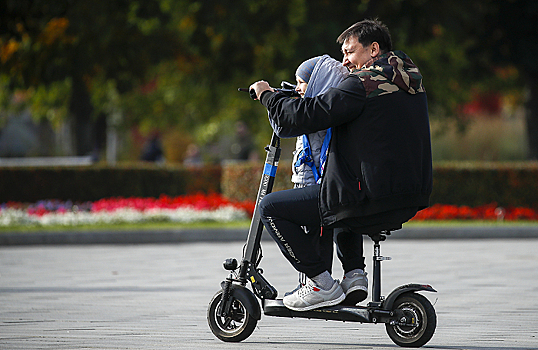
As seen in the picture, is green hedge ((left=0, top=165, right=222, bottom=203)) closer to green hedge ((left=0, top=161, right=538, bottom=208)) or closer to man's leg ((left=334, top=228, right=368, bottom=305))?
green hedge ((left=0, top=161, right=538, bottom=208))

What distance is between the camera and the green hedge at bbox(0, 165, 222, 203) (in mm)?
17625

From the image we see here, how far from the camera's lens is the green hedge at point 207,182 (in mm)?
16359

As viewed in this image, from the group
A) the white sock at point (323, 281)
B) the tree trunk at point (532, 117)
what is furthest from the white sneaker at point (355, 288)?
the tree trunk at point (532, 117)

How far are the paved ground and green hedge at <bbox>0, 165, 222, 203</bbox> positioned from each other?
533cm

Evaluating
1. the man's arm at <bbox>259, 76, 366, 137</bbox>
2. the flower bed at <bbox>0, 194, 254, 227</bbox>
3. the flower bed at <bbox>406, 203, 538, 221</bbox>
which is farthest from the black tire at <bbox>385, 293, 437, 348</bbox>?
the flower bed at <bbox>406, 203, 538, 221</bbox>

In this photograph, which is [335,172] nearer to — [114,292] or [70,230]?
[114,292]

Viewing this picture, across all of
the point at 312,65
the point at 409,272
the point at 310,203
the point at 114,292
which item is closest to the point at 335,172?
the point at 310,203

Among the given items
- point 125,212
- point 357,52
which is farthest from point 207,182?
point 357,52

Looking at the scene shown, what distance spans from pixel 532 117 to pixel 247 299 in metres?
16.1

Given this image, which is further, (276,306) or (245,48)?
(245,48)

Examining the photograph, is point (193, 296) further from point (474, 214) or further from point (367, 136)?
point (474, 214)

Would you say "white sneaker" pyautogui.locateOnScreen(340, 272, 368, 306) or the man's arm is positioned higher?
the man's arm

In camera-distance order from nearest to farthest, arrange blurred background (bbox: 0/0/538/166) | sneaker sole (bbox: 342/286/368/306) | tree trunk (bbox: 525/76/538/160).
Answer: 1. sneaker sole (bbox: 342/286/368/306)
2. blurred background (bbox: 0/0/538/166)
3. tree trunk (bbox: 525/76/538/160)

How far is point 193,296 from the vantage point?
7.44 metres
